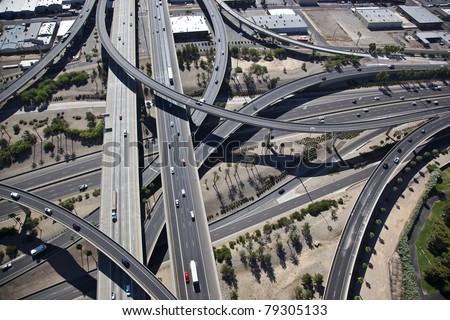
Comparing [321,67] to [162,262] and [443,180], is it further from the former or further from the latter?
[162,262]

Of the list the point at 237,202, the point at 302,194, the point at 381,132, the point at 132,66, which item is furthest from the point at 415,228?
the point at 132,66

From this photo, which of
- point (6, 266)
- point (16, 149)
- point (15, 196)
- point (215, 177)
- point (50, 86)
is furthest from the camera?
point (50, 86)


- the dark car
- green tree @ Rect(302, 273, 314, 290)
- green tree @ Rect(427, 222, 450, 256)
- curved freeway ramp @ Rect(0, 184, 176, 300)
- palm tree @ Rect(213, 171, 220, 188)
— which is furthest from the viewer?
palm tree @ Rect(213, 171, 220, 188)

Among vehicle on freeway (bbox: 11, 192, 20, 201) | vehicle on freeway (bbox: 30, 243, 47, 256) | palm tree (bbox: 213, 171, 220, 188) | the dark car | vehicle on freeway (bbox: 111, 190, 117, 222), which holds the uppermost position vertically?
palm tree (bbox: 213, 171, 220, 188)

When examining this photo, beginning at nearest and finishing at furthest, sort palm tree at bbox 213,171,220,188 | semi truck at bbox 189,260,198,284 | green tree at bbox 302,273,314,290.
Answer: semi truck at bbox 189,260,198,284, green tree at bbox 302,273,314,290, palm tree at bbox 213,171,220,188

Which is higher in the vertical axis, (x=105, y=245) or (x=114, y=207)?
(x=114, y=207)

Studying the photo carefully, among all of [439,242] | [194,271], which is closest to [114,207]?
[194,271]

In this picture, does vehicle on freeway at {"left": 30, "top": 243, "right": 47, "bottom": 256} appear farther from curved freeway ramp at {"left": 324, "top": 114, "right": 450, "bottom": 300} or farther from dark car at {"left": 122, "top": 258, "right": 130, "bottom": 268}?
curved freeway ramp at {"left": 324, "top": 114, "right": 450, "bottom": 300}

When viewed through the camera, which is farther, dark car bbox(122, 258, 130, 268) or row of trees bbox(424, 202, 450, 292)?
row of trees bbox(424, 202, 450, 292)

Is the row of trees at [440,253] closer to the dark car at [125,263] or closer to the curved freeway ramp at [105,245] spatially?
the curved freeway ramp at [105,245]

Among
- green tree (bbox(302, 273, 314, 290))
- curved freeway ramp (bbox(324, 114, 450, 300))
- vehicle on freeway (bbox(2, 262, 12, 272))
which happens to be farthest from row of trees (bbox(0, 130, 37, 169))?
curved freeway ramp (bbox(324, 114, 450, 300))

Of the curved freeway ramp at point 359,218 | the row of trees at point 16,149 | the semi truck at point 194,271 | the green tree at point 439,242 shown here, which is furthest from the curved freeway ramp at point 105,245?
the green tree at point 439,242

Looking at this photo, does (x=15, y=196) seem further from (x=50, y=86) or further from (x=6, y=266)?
(x=50, y=86)
